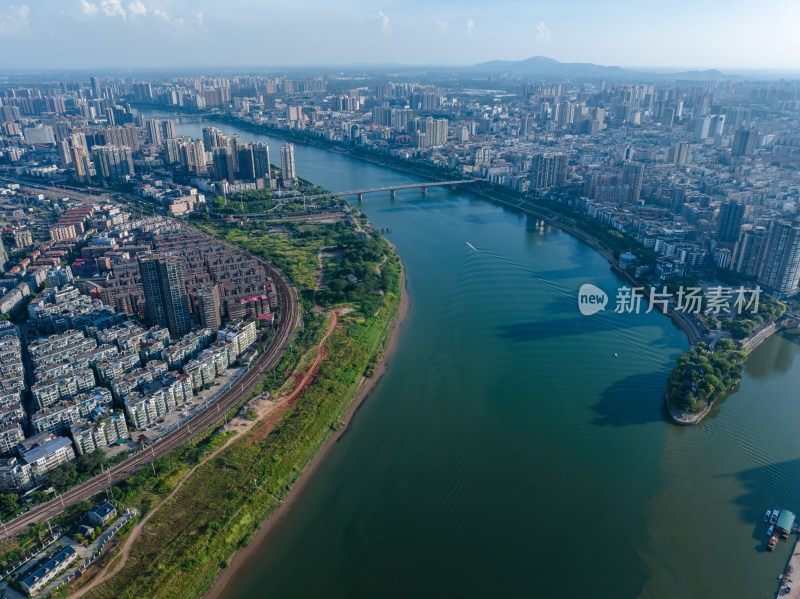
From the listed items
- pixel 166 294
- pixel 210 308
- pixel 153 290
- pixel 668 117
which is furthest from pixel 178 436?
pixel 668 117

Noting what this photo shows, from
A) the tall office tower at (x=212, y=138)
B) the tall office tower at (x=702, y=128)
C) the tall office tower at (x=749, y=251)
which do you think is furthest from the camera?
the tall office tower at (x=702, y=128)

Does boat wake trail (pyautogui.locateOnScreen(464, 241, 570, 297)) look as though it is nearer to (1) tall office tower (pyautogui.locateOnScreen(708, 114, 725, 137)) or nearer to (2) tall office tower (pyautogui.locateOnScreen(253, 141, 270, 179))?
(2) tall office tower (pyautogui.locateOnScreen(253, 141, 270, 179))

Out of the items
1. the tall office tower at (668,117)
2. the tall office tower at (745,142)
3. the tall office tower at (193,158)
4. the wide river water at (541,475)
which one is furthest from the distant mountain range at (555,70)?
the wide river water at (541,475)

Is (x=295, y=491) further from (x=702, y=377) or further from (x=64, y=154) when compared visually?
(x=64, y=154)

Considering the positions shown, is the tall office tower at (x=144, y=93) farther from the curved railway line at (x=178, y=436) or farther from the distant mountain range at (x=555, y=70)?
the distant mountain range at (x=555, y=70)

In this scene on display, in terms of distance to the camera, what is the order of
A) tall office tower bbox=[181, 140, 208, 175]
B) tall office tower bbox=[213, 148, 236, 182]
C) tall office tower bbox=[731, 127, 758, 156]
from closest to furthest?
tall office tower bbox=[213, 148, 236, 182]
tall office tower bbox=[181, 140, 208, 175]
tall office tower bbox=[731, 127, 758, 156]

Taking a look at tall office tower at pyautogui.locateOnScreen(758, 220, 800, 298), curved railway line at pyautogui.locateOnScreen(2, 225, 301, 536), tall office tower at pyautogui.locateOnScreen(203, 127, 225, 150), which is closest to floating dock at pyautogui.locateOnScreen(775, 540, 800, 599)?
curved railway line at pyautogui.locateOnScreen(2, 225, 301, 536)
